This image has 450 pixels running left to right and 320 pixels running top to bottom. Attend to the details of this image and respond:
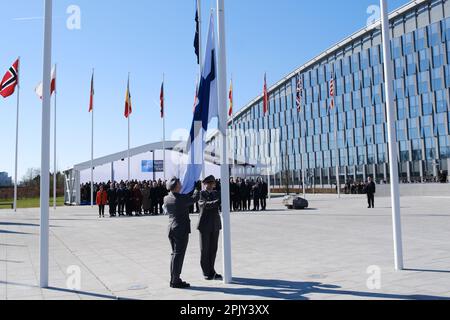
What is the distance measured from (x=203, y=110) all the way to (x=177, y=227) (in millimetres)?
2121

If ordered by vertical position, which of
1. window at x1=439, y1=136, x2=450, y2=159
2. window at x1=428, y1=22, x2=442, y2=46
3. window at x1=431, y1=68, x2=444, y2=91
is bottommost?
window at x1=439, y1=136, x2=450, y2=159

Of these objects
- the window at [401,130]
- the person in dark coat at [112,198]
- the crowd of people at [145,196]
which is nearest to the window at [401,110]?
the window at [401,130]

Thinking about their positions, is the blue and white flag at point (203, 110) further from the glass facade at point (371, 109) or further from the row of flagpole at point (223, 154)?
the glass facade at point (371, 109)

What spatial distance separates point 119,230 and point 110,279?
936cm

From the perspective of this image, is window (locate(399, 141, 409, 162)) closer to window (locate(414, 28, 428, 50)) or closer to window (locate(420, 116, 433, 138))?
window (locate(420, 116, 433, 138))

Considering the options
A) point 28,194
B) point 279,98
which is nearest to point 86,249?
point 28,194

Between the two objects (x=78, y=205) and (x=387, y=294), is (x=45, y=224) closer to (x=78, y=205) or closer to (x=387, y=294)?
(x=387, y=294)

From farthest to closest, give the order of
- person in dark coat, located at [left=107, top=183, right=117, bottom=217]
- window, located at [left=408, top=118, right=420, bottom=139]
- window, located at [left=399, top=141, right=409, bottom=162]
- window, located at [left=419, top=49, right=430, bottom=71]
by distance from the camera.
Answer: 1. window, located at [left=399, top=141, right=409, bottom=162]
2. window, located at [left=408, top=118, right=420, bottom=139]
3. window, located at [left=419, top=49, right=430, bottom=71]
4. person in dark coat, located at [left=107, top=183, right=117, bottom=217]

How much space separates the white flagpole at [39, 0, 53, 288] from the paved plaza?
0.49m

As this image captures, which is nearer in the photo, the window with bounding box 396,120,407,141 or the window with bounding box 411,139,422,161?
the window with bounding box 411,139,422,161

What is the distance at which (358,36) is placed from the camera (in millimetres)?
67500

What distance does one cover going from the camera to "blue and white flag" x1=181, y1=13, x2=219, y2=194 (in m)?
7.79

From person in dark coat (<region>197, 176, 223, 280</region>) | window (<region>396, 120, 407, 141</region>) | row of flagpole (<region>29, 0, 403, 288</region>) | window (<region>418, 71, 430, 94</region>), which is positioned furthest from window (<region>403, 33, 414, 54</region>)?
person in dark coat (<region>197, 176, 223, 280</region>)

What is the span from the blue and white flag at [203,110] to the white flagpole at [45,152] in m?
2.35
